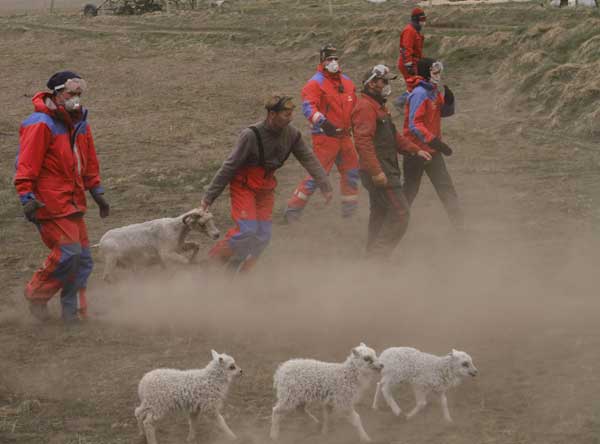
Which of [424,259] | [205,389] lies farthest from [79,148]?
[424,259]

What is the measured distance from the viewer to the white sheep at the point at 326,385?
704cm

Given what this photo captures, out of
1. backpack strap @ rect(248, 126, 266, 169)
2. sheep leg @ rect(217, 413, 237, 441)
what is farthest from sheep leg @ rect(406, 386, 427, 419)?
backpack strap @ rect(248, 126, 266, 169)

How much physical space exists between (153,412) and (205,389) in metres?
0.39

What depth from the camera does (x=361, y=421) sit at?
7.39 meters

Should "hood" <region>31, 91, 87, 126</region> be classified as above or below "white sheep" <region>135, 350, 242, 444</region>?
above

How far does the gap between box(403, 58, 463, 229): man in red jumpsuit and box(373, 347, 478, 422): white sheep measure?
4.16 metres

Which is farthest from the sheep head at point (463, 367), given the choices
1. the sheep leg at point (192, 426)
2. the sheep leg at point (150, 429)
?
the sheep leg at point (150, 429)

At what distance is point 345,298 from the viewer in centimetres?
1013

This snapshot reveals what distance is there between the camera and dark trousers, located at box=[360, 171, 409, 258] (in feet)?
34.2

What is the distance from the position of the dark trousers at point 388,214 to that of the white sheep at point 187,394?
3708 mm

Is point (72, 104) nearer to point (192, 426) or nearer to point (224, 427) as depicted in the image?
point (192, 426)

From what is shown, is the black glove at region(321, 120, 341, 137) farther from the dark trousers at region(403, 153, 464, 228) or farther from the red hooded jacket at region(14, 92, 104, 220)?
the red hooded jacket at region(14, 92, 104, 220)

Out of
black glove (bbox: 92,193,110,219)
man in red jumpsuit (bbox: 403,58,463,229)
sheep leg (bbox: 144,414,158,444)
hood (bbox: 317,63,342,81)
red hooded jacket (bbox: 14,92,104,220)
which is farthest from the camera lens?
hood (bbox: 317,63,342,81)

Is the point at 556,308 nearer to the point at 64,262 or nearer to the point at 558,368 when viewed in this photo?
the point at 558,368
